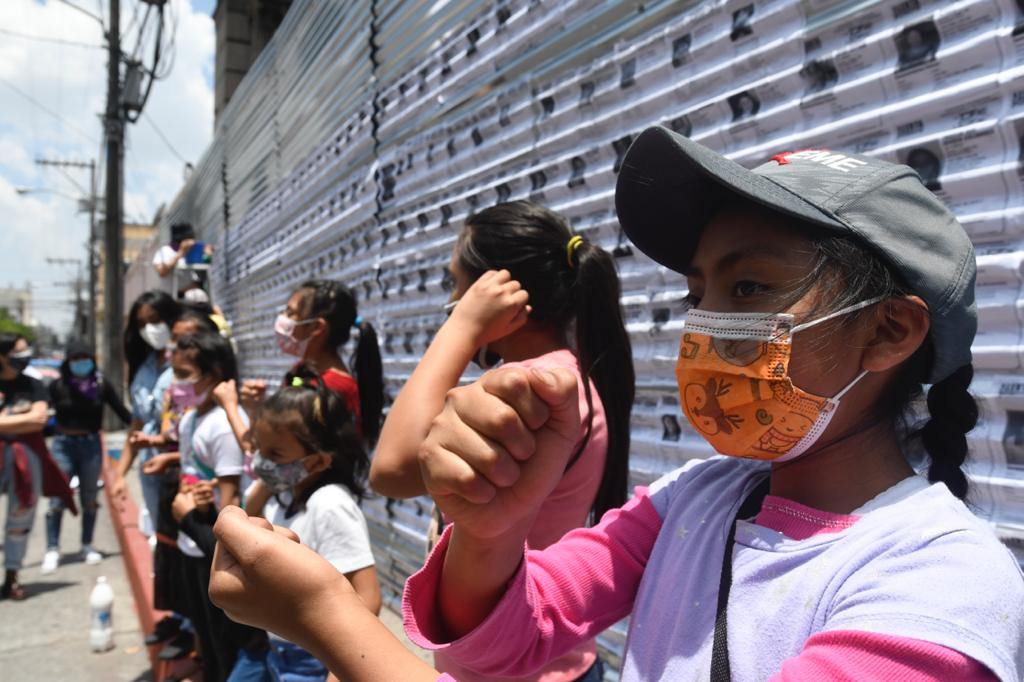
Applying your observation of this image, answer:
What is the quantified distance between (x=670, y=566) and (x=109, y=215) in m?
15.9

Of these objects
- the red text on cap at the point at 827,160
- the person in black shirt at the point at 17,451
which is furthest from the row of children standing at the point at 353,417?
the person in black shirt at the point at 17,451

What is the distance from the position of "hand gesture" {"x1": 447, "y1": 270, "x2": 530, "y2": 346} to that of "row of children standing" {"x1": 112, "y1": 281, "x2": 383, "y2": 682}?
2.99ft

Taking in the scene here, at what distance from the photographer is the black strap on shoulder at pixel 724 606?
3.11ft

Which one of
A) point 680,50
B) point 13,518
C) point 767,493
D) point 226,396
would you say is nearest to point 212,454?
point 226,396

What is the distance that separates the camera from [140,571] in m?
5.66

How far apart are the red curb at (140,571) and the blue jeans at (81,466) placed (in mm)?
366

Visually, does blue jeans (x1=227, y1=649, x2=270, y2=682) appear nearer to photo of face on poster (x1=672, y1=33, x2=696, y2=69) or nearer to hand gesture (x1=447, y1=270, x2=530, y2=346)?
hand gesture (x1=447, y1=270, x2=530, y2=346)

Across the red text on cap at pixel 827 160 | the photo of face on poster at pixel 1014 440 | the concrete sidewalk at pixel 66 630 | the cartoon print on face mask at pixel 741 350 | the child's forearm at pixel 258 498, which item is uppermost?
the red text on cap at pixel 827 160

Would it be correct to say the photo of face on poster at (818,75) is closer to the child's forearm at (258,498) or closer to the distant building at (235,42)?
the child's forearm at (258,498)

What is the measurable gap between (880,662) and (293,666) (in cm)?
210

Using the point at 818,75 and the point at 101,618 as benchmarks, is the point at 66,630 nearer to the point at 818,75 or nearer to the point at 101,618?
the point at 101,618

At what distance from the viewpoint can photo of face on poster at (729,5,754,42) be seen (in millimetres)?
2270

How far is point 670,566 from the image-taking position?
3.67 ft

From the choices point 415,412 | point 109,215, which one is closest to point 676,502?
point 415,412
